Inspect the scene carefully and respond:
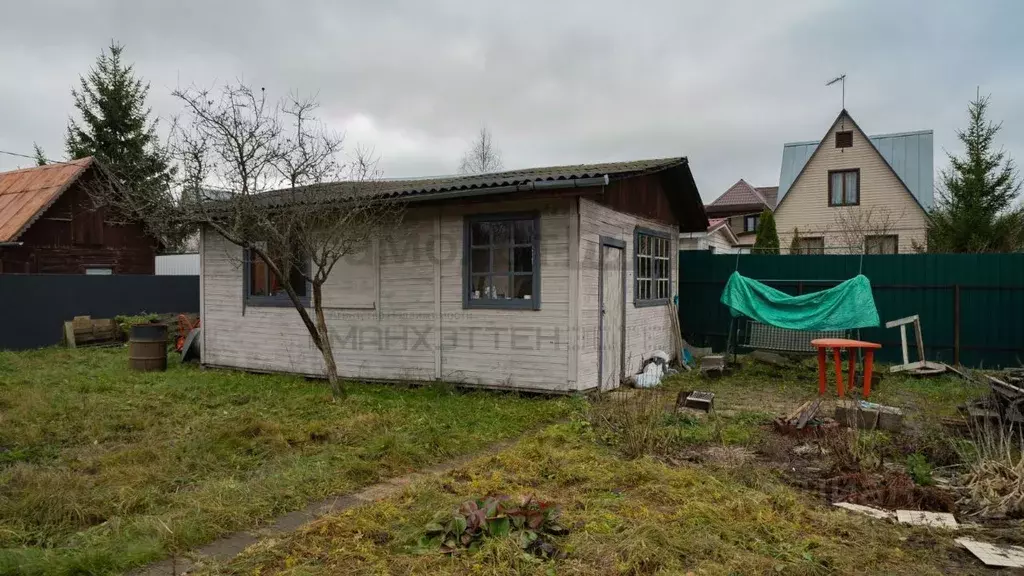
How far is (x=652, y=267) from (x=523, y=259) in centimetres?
330

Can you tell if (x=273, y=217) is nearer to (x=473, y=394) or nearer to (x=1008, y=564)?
(x=473, y=394)

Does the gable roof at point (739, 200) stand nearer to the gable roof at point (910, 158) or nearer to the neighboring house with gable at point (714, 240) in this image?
the neighboring house with gable at point (714, 240)

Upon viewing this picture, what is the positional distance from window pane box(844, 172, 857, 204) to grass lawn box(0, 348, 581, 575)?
2181cm

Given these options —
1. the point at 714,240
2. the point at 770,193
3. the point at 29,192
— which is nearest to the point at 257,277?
the point at 29,192

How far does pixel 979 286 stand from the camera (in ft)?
35.9

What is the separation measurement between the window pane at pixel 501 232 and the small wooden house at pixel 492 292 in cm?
2

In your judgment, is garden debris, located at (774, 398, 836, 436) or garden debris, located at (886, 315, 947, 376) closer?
garden debris, located at (774, 398, 836, 436)

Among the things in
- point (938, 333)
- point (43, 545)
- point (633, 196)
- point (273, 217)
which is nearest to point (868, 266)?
point (938, 333)

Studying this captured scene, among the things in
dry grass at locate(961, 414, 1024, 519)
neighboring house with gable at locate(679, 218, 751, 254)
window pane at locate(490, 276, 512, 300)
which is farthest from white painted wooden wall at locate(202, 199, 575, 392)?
neighboring house with gable at locate(679, 218, 751, 254)

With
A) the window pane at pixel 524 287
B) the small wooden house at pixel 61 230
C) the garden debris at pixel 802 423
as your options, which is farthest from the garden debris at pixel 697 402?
the small wooden house at pixel 61 230

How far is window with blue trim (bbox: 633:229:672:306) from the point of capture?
10172mm

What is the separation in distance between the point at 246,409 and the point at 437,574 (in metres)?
5.14

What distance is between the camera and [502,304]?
850 centimetres

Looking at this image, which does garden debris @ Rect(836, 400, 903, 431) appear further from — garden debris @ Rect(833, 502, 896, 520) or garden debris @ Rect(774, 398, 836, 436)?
garden debris @ Rect(833, 502, 896, 520)
